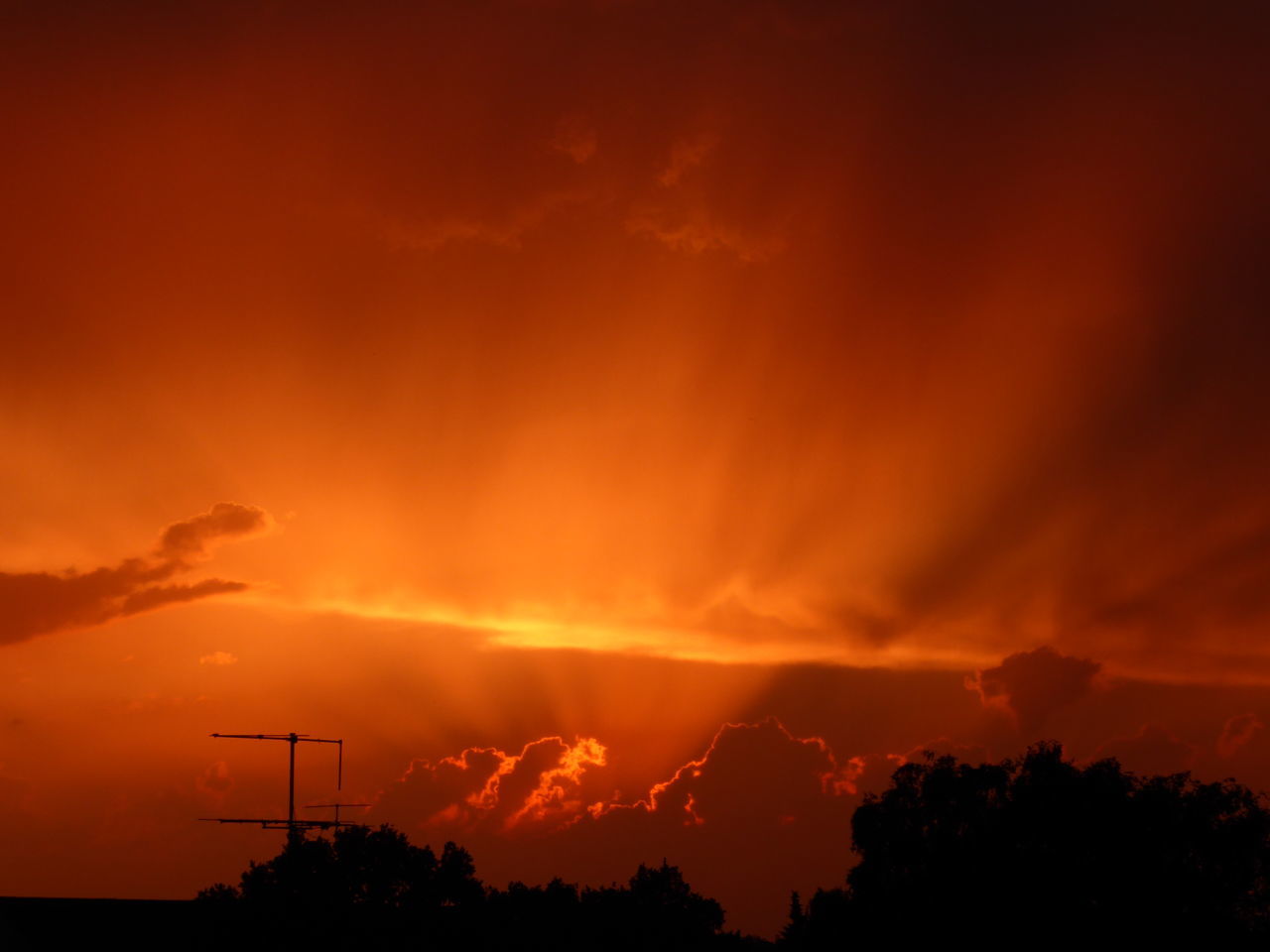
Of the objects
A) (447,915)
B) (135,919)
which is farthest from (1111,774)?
(135,919)

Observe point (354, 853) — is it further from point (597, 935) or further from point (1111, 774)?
point (1111, 774)

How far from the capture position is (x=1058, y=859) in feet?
182

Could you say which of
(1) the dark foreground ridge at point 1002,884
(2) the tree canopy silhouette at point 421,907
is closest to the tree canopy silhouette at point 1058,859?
(1) the dark foreground ridge at point 1002,884

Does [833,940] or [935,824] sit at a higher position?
[935,824]

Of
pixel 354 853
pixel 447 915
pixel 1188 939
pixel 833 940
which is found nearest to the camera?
pixel 1188 939

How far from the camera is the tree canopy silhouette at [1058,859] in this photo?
53406 millimetres

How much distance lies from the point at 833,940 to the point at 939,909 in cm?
781

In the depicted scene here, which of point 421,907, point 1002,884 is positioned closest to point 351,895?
point 421,907

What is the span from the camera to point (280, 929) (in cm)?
6662

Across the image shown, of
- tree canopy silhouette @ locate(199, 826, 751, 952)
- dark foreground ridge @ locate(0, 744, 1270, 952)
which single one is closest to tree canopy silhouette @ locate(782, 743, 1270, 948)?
dark foreground ridge @ locate(0, 744, 1270, 952)

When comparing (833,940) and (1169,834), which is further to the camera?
(833,940)

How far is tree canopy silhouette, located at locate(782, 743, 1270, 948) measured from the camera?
175ft

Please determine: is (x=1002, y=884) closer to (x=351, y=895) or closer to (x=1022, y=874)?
(x=1022, y=874)

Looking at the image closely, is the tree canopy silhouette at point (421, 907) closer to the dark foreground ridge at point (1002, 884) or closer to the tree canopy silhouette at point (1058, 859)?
the dark foreground ridge at point (1002, 884)
